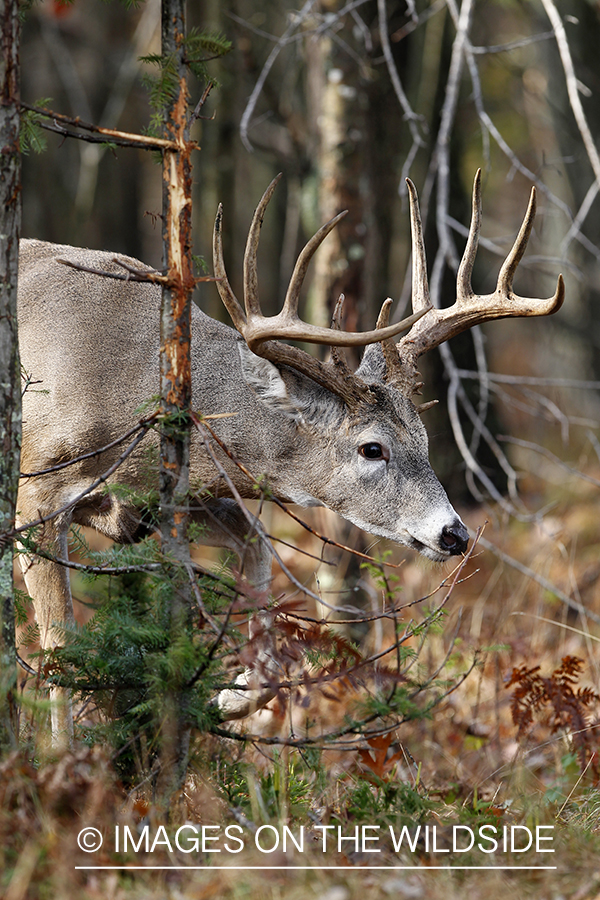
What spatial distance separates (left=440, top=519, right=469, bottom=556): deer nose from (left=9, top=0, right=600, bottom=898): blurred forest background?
0.41ft

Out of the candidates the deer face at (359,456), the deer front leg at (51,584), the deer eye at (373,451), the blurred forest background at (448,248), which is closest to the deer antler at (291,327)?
the deer face at (359,456)

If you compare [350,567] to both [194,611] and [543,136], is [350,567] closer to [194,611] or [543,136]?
[194,611]

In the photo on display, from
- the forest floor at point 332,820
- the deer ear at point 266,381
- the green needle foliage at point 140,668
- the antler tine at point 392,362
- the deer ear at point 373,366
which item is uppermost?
the deer ear at point 373,366

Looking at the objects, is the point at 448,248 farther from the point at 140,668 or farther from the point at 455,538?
the point at 140,668

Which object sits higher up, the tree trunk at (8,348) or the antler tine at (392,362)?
the antler tine at (392,362)

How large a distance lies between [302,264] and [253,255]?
262mm

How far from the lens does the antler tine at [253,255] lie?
12.4 ft

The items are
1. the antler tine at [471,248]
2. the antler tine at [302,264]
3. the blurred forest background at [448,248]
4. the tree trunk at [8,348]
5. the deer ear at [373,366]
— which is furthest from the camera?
the blurred forest background at [448,248]

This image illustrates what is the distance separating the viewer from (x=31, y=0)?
3.85 meters

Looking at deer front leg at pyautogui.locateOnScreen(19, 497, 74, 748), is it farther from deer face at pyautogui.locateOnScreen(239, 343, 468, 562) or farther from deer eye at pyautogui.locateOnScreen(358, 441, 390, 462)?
deer eye at pyautogui.locateOnScreen(358, 441, 390, 462)

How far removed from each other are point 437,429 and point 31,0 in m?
5.93

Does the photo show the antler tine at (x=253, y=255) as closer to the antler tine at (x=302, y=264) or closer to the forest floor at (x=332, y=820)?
the antler tine at (x=302, y=264)

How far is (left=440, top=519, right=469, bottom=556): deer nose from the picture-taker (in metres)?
4.66

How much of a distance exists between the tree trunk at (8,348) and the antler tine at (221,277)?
2.87 feet
